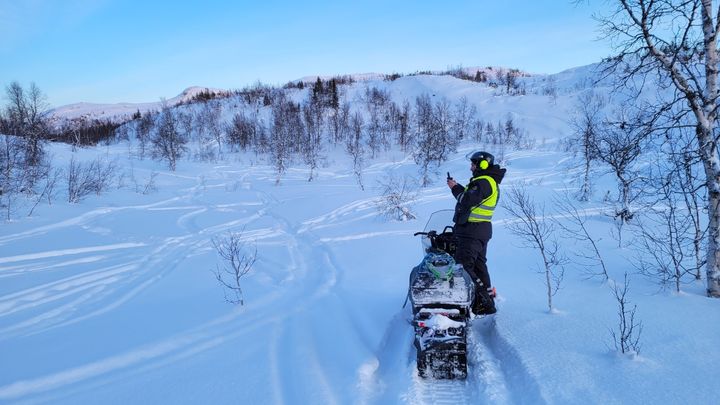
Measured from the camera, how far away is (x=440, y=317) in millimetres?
3504

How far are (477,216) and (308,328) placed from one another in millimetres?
2332

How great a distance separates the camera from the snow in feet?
10.8


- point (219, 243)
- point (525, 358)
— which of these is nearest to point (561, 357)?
point (525, 358)

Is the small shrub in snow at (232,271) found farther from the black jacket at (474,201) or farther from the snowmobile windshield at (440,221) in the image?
the black jacket at (474,201)

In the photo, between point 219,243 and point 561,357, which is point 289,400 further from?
point 219,243

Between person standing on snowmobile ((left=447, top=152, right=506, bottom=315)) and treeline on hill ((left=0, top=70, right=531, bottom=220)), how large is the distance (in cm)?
1430

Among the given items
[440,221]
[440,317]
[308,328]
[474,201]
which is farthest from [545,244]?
[308,328]

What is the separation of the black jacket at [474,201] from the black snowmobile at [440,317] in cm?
76

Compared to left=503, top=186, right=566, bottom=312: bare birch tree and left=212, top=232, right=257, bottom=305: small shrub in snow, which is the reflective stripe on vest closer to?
left=503, top=186, right=566, bottom=312: bare birch tree

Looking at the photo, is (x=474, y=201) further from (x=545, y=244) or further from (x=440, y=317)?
(x=545, y=244)

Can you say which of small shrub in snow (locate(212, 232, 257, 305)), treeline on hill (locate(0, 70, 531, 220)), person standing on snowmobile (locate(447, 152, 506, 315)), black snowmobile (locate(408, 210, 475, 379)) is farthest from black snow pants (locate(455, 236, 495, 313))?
treeline on hill (locate(0, 70, 531, 220))

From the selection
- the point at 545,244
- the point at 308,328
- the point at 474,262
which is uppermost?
the point at 474,262

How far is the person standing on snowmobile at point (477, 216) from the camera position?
14.1ft

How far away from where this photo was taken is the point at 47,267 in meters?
8.34
